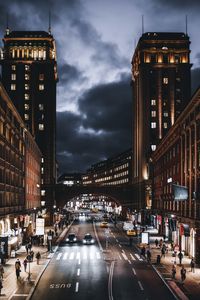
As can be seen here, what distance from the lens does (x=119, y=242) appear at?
284 ft

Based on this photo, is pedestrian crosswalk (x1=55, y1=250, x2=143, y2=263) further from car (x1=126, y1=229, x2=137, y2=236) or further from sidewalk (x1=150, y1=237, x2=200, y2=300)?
car (x1=126, y1=229, x2=137, y2=236)

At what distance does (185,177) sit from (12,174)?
85.2 feet

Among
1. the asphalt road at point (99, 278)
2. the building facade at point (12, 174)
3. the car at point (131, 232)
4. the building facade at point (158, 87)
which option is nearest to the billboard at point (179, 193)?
the asphalt road at point (99, 278)

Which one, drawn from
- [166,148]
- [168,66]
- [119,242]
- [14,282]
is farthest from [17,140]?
[168,66]

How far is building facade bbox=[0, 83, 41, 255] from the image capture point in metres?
63.3

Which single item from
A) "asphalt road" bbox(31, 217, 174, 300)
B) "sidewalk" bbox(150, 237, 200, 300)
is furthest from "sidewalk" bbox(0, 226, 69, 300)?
"sidewalk" bbox(150, 237, 200, 300)

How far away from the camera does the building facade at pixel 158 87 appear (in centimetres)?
14475

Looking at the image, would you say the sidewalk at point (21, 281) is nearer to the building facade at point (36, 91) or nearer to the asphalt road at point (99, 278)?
the asphalt road at point (99, 278)

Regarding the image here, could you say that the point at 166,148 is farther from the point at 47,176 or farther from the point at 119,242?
the point at 47,176

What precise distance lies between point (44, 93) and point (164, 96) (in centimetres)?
3652

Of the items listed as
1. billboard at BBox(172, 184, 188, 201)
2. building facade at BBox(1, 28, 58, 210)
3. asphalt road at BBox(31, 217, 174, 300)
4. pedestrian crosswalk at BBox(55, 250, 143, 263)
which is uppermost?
building facade at BBox(1, 28, 58, 210)

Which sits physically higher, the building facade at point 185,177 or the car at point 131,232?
the building facade at point 185,177

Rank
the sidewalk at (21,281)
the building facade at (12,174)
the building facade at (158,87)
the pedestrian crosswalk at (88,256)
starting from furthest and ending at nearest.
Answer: the building facade at (158,87), the building facade at (12,174), the pedestrian crosswalk at (88,256), the sidewalk at (21,281)

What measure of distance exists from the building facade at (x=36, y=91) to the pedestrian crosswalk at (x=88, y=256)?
7855 cm
